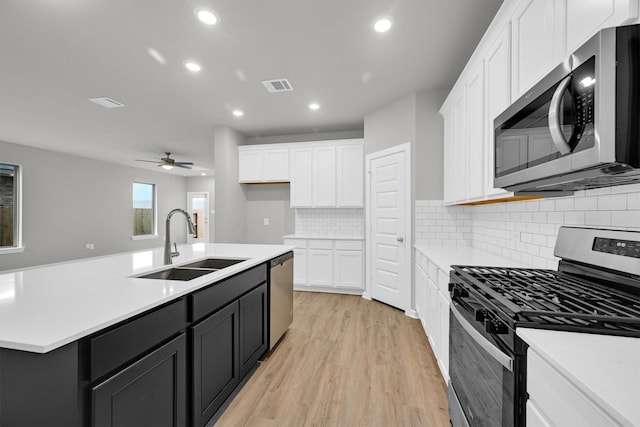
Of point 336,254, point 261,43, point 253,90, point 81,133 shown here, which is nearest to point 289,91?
point 253,90

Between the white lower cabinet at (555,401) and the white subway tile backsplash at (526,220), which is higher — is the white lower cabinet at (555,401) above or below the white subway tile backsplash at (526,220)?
below

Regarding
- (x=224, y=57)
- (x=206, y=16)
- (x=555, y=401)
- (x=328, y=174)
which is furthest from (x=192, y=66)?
(x=555, y=401)

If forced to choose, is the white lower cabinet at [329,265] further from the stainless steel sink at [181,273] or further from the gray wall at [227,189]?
the stainless steel sink at [181,273]

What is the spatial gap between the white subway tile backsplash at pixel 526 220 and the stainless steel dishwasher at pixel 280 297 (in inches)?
65.6

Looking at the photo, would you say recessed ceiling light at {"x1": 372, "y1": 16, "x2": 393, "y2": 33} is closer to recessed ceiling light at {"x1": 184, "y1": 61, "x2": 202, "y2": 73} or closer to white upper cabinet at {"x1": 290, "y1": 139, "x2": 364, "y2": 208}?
recessed ceiling light at {"x1": 184, "y1": 61, "x2": 202, "y2": 73}

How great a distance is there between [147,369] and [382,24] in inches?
107

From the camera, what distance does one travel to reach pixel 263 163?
16.4 ft

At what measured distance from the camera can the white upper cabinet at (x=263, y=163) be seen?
494 centimetres

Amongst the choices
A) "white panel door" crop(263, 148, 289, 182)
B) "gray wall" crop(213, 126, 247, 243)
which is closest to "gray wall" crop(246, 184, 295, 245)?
"gray wall" crop(213, 126, 247, 243)

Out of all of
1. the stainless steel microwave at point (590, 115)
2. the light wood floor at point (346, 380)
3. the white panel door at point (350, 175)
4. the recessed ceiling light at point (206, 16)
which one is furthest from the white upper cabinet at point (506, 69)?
the recessed ceiling light at point (206, 16)

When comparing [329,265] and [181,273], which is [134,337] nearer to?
[181,273]

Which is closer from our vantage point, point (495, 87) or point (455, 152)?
point (495, 87)

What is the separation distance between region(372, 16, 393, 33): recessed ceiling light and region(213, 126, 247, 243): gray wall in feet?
10.8

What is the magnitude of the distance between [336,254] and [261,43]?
9.93ft
